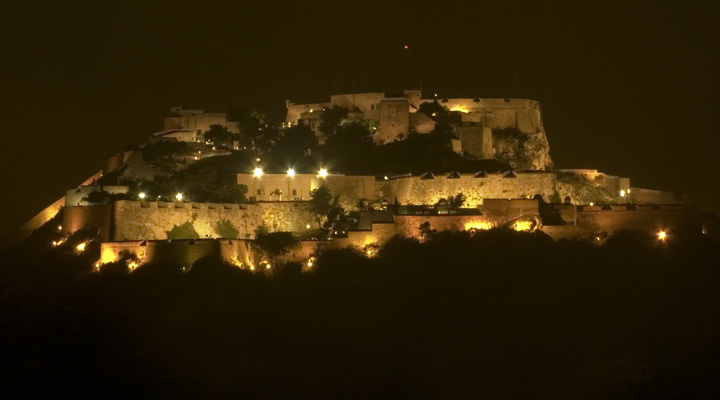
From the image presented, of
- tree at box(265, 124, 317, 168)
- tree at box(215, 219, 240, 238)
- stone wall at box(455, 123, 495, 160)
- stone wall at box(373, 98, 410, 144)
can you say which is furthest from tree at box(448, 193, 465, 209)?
stone wall at box(373, 98, 410, 144)

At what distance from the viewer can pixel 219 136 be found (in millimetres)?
65750

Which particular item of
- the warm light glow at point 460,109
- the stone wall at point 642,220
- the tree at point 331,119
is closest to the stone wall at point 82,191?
the tree at point 331,119

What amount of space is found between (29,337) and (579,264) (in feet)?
73.1

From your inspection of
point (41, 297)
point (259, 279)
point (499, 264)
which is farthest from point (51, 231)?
point (499, 264)

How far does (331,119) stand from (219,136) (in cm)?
685

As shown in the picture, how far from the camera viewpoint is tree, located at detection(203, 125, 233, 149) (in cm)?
6581

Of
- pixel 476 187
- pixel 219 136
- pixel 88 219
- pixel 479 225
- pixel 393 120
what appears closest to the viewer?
pixel 479 225

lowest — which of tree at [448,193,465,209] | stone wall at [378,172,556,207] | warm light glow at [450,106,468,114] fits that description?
tree at [448,193,465,209]

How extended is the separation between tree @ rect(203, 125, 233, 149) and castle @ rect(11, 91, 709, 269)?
29.3 inches

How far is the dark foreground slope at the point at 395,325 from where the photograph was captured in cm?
4038

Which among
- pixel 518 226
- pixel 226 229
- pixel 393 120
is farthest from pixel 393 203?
pixel 393 120

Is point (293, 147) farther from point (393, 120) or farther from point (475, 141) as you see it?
point (475, 141)

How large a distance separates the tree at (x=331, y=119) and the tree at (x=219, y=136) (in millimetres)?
5613

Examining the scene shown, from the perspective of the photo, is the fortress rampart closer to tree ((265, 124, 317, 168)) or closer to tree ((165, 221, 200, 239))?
tree ((165, 221, 200, 239))
